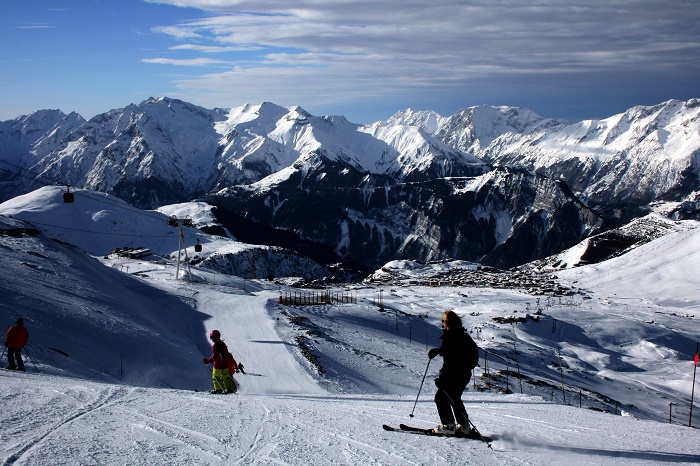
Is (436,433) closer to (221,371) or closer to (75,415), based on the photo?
(75,415)

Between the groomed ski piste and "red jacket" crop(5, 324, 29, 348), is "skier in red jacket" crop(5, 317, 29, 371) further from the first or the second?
the groomed ski piste

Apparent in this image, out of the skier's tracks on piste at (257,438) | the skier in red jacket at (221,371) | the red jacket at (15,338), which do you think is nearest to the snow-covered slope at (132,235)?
the red jacket at (15,338)

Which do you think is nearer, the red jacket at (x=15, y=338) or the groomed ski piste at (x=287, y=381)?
the groomed ski piste at (x=287, y=381)

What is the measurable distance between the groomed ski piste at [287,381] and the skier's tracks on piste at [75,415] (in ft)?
0.16

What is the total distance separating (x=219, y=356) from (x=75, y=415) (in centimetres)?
585

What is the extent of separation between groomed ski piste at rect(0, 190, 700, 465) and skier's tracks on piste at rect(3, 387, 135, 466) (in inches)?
1.9

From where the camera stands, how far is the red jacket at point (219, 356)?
16656mm

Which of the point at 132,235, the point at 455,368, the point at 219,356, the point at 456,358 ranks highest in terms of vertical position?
the point at 456,358

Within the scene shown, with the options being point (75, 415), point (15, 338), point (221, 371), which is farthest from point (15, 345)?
point (75, 415)

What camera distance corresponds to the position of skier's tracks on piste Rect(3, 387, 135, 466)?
8.32m

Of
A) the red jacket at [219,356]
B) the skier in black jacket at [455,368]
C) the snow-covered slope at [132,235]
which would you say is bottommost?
the snow-covered slope at [132,235]

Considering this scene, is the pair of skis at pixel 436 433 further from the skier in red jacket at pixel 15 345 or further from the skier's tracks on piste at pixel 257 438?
the skier in red jacket at pixel 15 345

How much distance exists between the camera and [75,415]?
11.2m

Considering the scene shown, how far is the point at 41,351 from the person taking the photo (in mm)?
20484
